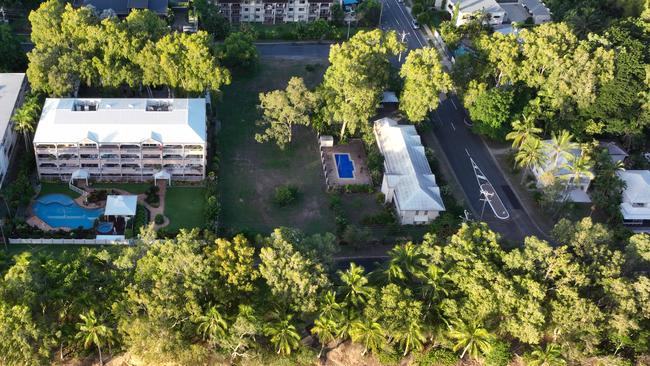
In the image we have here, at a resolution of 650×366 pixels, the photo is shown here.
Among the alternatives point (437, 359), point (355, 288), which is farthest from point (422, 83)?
point (437, 359)

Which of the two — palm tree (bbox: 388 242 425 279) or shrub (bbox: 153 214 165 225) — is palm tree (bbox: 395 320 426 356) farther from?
shrub (bbox: 153 214 165 225)

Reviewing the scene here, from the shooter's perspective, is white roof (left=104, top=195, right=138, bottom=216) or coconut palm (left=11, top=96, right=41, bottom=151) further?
coconut palm (left=11, top=96, right=41, bottom=151)

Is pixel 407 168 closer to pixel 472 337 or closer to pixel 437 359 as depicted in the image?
pixel 437 359

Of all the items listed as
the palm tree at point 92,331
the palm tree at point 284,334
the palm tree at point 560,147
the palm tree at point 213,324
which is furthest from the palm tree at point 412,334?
the palm tree at point 560,147

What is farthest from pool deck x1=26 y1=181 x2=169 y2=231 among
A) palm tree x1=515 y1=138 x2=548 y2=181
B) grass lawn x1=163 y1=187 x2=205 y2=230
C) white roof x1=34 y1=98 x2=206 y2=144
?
palm tree x1=515 y1=138 x2=548 y2=181

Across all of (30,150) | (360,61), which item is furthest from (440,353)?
(30,150)

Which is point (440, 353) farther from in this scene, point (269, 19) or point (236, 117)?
point (269, 19)
